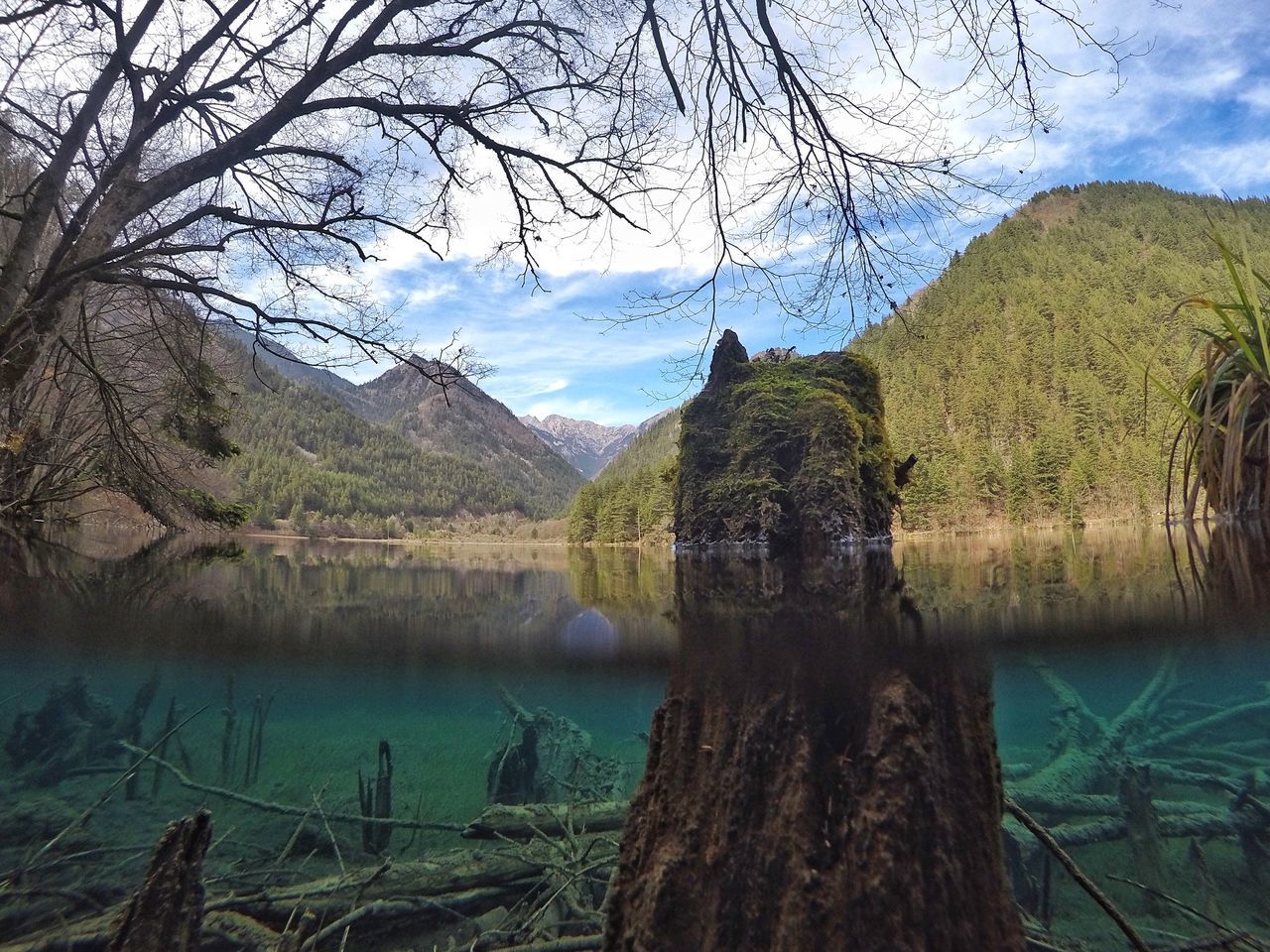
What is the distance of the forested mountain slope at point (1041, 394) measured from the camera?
18.7 ft

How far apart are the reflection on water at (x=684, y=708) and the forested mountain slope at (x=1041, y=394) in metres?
0.66

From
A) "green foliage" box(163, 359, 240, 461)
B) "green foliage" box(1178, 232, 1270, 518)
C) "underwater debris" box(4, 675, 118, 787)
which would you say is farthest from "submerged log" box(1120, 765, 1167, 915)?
"underwater debris" box(4, 675, 118, 787)

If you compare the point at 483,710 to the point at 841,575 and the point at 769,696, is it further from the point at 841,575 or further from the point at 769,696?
the point at 769,696

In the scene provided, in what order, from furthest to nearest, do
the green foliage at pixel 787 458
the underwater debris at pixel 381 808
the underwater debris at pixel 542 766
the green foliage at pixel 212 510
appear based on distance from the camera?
the underwater debris at pixel 542 766 → the green foliage at pixel 212 510 → the underwater debris at pixel 381 808 → the green foliage at pixel 787 458

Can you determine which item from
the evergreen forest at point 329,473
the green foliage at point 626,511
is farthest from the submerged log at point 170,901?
the green foliage at point 626,511

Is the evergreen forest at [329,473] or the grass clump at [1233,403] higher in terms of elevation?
the evergreen forest at [329,473]

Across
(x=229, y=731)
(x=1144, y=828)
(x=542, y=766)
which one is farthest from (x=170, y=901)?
(x=229, y=731)

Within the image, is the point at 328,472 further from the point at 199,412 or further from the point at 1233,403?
the point at 1233,403

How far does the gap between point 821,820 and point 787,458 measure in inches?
158

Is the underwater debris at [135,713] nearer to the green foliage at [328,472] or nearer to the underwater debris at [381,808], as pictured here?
the green foliage at [328,472]

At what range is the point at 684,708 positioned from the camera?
2176 millimetres

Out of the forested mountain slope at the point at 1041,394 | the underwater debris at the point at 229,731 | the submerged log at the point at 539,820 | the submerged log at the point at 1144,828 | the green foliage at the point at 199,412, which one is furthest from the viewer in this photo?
the underwater debris at the point at 229,731

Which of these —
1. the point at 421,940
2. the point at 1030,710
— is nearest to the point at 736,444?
the point at 421,940

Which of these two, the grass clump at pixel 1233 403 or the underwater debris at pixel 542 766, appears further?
the underwater debris at pixel 542 766
